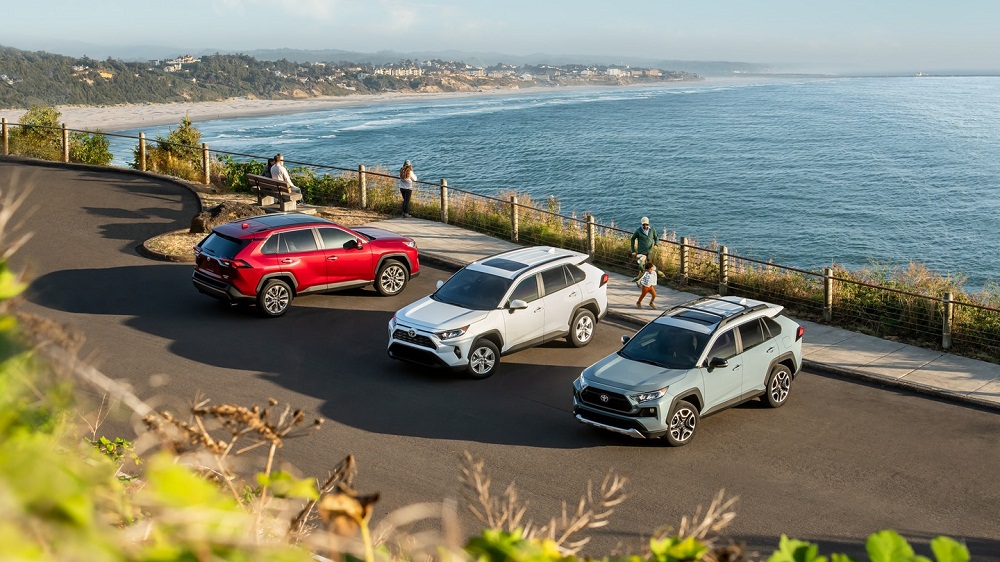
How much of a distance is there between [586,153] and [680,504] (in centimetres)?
7501

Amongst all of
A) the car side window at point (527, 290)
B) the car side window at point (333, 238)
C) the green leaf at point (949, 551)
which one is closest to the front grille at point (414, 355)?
the car side window at point (527, 290)

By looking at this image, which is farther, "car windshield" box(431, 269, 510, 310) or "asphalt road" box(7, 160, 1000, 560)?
"car windshield" box(431, 269, 510, 310)

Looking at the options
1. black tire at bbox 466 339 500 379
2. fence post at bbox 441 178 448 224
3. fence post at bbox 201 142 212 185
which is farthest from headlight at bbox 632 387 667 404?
fence post at bbox 201 142 212 185

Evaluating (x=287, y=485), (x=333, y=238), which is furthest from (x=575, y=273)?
(x=287, y=485)

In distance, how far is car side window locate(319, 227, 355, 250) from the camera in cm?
1938

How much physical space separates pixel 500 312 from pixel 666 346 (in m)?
3.11

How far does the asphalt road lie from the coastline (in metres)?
57.8

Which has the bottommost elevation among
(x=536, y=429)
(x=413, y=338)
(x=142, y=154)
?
(x=536, y=429)

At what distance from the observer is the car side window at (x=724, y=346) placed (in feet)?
46.8

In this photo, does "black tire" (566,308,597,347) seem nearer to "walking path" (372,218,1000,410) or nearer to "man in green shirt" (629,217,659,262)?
"walking path" (372,218,1000,410)

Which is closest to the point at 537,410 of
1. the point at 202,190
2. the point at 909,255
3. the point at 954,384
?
the point at 954,384

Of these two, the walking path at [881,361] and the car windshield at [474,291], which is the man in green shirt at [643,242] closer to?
the walking path at [881,361]

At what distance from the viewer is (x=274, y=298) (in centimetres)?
1861

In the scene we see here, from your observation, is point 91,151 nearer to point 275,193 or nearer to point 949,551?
point 275,193
